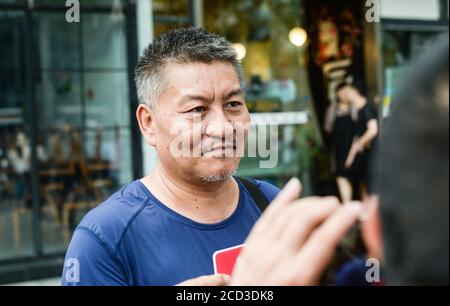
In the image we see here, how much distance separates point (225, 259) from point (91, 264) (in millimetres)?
302

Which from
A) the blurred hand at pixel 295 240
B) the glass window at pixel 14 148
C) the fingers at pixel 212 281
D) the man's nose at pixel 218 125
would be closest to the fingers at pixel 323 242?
the blurred hand at pixel 295 240

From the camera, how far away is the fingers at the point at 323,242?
2.17 ft

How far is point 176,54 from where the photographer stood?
1.44 m

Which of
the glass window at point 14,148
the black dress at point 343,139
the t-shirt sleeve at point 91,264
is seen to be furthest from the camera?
the black dress at point 343,139

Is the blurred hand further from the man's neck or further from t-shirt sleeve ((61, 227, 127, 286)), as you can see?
the man's neck

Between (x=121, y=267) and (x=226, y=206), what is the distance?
332 millimetres

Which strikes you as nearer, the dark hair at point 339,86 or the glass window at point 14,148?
the glass window at point 14,148

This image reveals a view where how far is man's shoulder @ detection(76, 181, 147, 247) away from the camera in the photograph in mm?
1250

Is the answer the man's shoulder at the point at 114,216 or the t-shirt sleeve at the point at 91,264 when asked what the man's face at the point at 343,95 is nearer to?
the man's shoulder at the point at 114,216

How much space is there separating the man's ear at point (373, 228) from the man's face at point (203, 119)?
0.75 meters

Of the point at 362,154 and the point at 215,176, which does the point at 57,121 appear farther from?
the point at 215,176

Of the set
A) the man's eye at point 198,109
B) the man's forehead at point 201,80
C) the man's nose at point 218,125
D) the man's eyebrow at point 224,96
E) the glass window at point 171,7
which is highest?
the glass window at point 171,7
